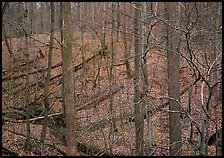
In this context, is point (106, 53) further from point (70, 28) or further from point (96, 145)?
point (70, 28)

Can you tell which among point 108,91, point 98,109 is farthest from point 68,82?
point 98,109

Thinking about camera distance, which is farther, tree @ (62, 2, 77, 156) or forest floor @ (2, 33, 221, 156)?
forest floor @ (2, 33, 221, 156)

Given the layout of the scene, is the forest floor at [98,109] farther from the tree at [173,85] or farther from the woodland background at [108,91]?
the tree at [173,85]

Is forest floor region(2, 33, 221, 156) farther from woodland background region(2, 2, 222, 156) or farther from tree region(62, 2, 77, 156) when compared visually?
tree region(62, 2, 77, 156)

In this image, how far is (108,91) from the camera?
50.7 ft

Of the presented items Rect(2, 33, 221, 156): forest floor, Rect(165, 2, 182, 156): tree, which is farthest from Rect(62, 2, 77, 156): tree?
Rect(165, 2, 182, 156): tree

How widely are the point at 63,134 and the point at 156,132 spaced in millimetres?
3990

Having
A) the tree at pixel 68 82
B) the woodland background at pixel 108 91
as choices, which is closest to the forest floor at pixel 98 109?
the woodland background at pixel 108 91

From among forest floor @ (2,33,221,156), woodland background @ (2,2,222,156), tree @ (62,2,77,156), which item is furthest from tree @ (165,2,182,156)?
tree @ (62,2,77,156)

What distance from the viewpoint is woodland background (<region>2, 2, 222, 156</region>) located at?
799cm

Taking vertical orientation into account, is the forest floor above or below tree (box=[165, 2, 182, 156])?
below

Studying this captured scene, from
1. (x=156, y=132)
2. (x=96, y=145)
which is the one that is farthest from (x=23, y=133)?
(x=156, y=132)

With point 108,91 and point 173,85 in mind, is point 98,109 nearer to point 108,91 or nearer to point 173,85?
point 108,91

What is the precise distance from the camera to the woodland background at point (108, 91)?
799 centimetres
